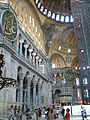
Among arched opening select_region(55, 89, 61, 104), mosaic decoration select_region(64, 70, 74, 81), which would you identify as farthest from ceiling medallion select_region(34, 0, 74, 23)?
arched opening select_region(55, 89, 61, 104)

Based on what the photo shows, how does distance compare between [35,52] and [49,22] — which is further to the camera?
[49,22]

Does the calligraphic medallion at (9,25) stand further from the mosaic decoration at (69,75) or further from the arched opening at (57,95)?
the arched opening at (57,95)

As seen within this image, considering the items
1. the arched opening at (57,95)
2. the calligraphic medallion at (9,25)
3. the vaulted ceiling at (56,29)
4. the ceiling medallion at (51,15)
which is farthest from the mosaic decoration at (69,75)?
the calligraphic medallion at (9,25)

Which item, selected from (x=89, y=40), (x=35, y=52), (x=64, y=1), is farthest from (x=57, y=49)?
(x=89, y=40)

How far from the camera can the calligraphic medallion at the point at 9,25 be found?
12.9 m

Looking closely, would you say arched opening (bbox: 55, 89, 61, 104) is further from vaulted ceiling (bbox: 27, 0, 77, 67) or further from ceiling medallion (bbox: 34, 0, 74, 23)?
ceiling medallion (bbox: 34, 0, 74, 23)

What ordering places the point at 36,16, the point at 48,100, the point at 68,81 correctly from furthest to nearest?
1. the point at 68,81
2. the point at 48,100
3. the point at 36,16

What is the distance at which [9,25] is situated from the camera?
13453mm

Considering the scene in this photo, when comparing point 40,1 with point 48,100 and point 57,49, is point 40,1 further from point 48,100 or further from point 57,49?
point 48,100

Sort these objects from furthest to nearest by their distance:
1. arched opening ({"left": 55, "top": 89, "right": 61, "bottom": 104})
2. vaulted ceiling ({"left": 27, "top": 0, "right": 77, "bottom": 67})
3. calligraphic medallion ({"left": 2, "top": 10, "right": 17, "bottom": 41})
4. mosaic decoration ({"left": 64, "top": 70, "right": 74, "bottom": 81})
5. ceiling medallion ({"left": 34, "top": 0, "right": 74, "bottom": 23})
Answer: arched opening ({"left": 55, "top": 89, "right": 61, "bottom": 104}) < mosaic decoration ({"left": 64, "top": 70, "right": 74, "bottom": 81}) < vaulted ceiling ({"left": 27, "top": 0, "right": 77, "bottom": 67}) < ceiling medallion ({"left": 34, "top": 0, "right": 74, "bottom": 23}) < calligraphic medallion ({"left": 2, "top": 10, "right": 17, "bottom": 41})

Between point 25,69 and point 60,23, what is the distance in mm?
14288

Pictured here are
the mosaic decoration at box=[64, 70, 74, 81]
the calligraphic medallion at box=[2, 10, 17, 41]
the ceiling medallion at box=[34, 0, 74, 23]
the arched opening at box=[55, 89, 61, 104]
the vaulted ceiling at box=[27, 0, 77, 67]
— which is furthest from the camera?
the arched opening at box=[55, 89, 61, 104]

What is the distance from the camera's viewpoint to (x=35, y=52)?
2227 centimetres

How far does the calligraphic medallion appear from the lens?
12914mm
